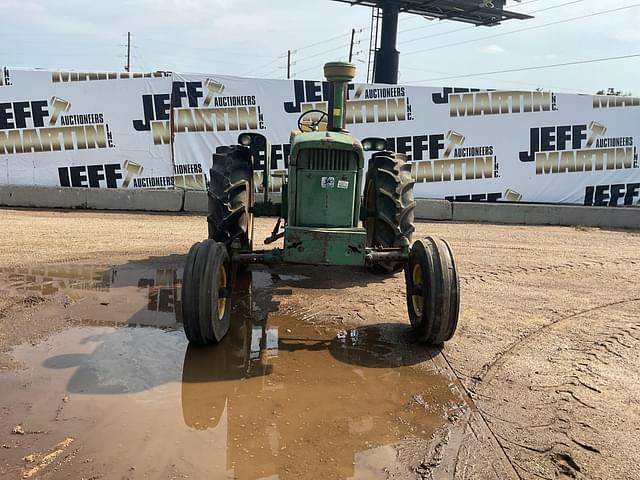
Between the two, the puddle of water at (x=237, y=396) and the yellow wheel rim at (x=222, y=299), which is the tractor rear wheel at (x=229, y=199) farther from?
the puddle of water at (x=237, y=396)

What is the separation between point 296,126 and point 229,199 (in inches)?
321

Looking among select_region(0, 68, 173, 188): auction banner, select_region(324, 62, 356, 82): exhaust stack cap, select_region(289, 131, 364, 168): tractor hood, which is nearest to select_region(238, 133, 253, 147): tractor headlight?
select_region(324, 62, 356, 82): exhaust stack cap

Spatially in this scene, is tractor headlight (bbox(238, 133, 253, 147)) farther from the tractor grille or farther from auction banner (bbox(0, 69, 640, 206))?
auction banner (bbox(0, 69, 640, 206))

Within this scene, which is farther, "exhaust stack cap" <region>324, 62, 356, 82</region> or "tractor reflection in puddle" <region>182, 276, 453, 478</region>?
"exhaust stack cap" <region>324, 62, 356, 82</region>

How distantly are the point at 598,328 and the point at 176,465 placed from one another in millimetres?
4356

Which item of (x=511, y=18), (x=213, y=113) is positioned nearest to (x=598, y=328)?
(x=213, y=113)

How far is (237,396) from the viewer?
389 cm

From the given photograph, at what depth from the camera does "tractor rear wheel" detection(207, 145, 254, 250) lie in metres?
5.93

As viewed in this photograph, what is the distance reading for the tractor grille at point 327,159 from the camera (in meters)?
5.40

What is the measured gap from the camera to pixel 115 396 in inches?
148

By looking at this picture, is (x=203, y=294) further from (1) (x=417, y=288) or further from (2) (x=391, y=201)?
(2) (x=391, y=201)

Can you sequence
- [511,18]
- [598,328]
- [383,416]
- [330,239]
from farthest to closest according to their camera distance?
1. [511,18]
2. [598,328]
3. [330,239]
4. [383,416]

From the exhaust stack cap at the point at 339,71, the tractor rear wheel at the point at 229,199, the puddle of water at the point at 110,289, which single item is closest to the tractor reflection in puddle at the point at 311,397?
the puddle of water at the point at 110,289

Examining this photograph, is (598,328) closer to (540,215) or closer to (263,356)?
(263,356)
